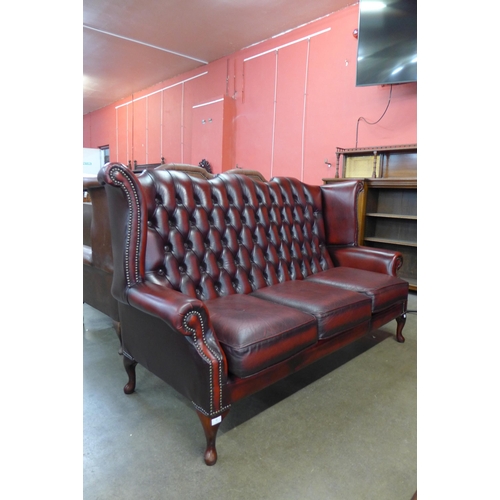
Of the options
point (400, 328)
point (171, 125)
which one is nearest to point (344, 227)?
point (400, 328)

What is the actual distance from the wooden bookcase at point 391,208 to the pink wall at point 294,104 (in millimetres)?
244

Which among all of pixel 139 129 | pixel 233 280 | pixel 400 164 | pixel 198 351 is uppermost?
pixel 139 129

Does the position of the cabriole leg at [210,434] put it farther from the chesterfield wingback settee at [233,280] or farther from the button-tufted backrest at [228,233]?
the button-tufted backrest at [228,233]

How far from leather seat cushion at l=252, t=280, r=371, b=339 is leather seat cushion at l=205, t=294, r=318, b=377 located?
9 cm

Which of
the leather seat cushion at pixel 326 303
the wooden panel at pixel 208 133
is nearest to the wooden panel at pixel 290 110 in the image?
the wooden panel at pixel 208 133

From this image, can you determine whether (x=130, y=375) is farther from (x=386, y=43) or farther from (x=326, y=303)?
(x=386, y=43)

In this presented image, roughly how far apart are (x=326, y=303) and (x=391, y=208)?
2.74 meters

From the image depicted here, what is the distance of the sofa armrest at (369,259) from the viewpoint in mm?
2537

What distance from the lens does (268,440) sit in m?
1.49
